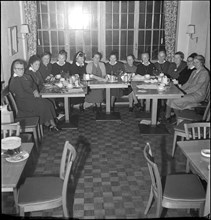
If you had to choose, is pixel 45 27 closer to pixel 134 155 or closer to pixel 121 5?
pixel 121 5

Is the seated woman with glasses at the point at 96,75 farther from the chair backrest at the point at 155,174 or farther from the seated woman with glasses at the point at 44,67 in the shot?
the chair backrest at the point at 155,174

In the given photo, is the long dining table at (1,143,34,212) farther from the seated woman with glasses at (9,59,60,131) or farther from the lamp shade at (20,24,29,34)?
the lamp shade at (20,24,29,34)

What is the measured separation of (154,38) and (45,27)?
109 inches

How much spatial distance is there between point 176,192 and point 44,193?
122cm

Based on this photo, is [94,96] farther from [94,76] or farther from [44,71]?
[44,71]

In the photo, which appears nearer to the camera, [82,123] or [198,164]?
[198,164]

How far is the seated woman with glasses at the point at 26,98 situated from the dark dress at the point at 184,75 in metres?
2.68

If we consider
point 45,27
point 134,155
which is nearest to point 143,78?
point 134,155

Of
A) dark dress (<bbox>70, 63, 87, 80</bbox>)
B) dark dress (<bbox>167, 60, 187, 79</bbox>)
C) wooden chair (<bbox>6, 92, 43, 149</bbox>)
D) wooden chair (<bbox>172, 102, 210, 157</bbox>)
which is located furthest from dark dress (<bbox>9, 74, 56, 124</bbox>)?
dark dress (<bbox>167, 60, 187, 79</bbox>)

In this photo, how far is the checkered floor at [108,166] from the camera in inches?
133

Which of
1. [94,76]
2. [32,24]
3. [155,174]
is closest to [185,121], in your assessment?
[155,174]

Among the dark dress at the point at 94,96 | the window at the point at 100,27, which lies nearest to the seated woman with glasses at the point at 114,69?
the dark dress at the point at 94,96

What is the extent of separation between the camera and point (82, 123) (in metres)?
5.97

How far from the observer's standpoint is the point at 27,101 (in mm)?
5160
